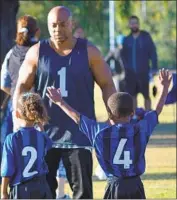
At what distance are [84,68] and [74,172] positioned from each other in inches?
36.2

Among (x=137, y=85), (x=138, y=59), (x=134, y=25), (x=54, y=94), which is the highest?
(x=134, y=25)

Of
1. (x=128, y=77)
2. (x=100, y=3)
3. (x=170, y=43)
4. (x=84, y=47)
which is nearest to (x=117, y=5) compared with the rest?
(x=100, y=3)

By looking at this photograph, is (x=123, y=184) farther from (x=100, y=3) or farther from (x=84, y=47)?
(x=100, y=3)

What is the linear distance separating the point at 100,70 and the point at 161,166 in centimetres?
549

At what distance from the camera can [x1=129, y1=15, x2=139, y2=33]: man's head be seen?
1791cm

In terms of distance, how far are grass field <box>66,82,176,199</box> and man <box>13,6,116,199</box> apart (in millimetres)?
2452

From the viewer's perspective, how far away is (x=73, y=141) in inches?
330

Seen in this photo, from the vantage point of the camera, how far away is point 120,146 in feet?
24.1

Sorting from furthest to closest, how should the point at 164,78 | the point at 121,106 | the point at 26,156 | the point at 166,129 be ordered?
the point at 166,129, the point at 164,78, the point at 26,156, the point at 121,106

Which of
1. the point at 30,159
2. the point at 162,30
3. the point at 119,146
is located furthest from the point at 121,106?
the point at 162,30

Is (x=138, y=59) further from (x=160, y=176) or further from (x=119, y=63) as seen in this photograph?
(x=160, y=176)

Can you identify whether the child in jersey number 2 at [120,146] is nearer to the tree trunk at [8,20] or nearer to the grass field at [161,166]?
the grass field at [161,166]

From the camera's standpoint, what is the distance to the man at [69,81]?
8.30 meters

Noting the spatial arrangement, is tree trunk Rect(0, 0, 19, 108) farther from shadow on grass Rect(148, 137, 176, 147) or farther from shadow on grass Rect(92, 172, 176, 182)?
shadow on grass Rect(92, 172, 176, 182)
